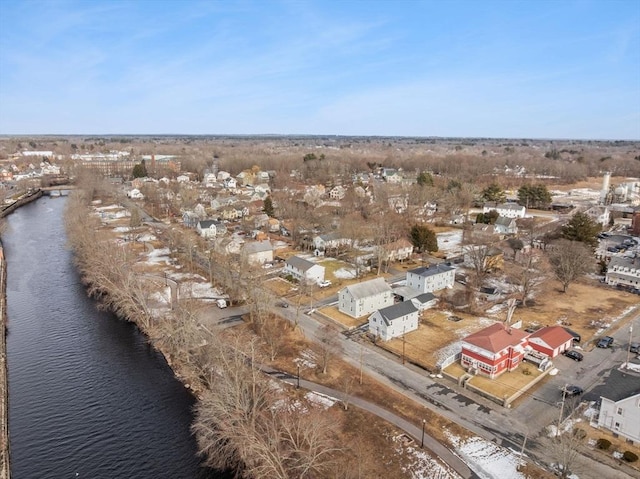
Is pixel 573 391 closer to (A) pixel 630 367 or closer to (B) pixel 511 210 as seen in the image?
(A) pixel 630 367

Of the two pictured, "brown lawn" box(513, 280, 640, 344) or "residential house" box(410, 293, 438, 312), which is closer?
"brown lawn" box(513, 280, 640, 344)

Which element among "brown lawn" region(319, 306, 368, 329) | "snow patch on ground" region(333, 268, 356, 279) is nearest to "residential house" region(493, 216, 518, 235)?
"snow patch on ground" region(333, 268, 356, 279)

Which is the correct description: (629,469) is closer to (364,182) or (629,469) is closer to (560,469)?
(560,469)

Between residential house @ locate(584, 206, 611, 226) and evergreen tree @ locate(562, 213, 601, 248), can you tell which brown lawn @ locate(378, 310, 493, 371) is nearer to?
evergreen tree @ locate(562, 213, 601, 248)

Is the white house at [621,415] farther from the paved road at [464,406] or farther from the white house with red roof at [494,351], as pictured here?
the white house with red roof at [494,351]

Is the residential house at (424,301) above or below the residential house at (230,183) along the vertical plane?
below

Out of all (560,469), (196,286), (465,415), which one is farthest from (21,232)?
(560,469)

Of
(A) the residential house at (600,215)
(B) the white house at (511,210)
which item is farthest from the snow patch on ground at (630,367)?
(A) the residential house at (600,215)
